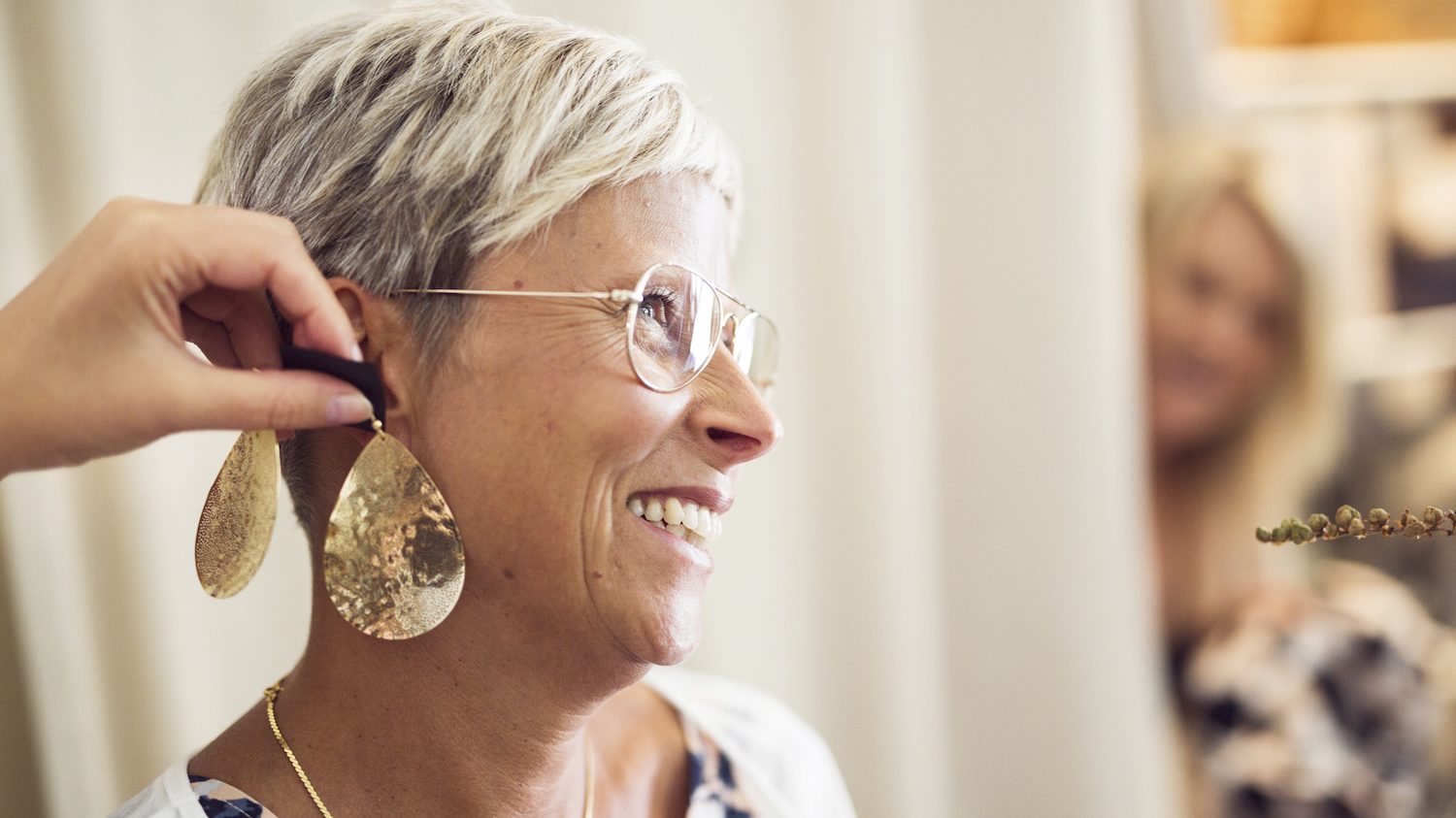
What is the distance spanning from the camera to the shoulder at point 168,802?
94 centimetres

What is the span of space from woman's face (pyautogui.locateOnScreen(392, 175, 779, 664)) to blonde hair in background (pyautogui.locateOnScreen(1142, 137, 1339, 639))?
5.80 feet

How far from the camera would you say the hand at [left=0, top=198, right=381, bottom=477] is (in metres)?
0.75

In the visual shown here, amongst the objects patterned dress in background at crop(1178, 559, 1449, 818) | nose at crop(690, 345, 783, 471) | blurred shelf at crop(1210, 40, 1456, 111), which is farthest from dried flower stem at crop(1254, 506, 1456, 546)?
blurred shelf at crop(1210, 40, 1456, 111)

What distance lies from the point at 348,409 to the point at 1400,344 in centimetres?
264

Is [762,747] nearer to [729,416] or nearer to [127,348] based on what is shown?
[729,416]

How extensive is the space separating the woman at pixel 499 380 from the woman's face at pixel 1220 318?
1.69m

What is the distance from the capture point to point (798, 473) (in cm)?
188

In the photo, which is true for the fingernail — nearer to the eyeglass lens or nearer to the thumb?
the thumb

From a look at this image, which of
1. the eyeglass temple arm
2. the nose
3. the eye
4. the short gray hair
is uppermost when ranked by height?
the short gray hair

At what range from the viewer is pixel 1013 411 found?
6.86ft

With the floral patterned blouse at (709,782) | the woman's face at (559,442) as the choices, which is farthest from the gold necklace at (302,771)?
the woman's face at (559,442)

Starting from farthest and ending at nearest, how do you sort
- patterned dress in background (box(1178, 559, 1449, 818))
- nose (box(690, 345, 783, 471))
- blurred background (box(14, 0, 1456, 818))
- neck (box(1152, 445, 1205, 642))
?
neck (box(1152, 445, 1205, 642)), patterned dress in background (box(1178, 559, 1449, 818)), blurred background (box(14, 0, 1456, 818)), nose (box(690, 345, 783, 471))

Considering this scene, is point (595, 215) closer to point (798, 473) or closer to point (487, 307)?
point (487, 307)

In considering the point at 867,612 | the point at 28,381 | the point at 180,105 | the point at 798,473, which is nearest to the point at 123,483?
the point at 180,105
